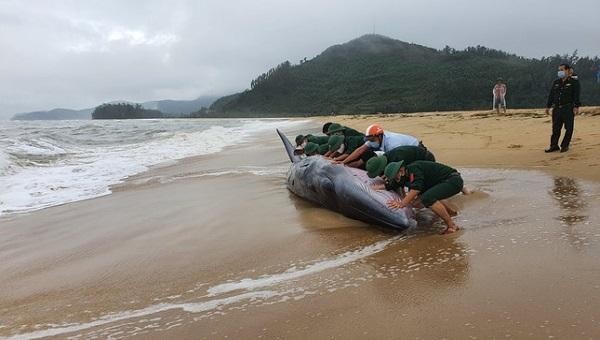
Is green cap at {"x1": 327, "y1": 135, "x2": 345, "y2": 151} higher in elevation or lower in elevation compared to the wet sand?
higher

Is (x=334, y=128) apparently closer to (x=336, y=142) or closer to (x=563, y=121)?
(x=336, y=142)

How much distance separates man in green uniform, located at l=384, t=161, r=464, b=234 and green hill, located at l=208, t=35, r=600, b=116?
37.1 m

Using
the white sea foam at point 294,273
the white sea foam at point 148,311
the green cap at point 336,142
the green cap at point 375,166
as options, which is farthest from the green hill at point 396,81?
the white sea foam at point 148,311

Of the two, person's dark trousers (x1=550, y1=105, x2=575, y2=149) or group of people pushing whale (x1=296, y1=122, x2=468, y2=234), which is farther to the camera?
person's dark trousers (x1=550, y1=105, x2=575, y2=149)

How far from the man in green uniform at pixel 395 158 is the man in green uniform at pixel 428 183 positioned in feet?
0.74

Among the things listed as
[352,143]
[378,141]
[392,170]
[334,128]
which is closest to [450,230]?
[392,170]

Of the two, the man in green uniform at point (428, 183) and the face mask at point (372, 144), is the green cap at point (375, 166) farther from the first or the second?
the face mask at point (372, 144)

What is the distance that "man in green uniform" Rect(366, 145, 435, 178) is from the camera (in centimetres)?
557

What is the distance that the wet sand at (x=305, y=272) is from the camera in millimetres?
3014

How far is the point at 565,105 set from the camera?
9.53 metres

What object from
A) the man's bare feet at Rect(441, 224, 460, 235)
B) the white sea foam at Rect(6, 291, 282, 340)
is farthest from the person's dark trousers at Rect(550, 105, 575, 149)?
the white sea foam at Rect(6, 291, 282, 340)

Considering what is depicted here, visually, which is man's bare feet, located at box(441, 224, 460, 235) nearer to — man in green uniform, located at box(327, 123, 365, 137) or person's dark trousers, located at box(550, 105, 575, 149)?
man in green uniform, located at box(327, 123, 365, 137)

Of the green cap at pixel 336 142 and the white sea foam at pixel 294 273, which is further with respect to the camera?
the green cap at pixel 336 142

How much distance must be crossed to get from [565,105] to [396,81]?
79518 mm
